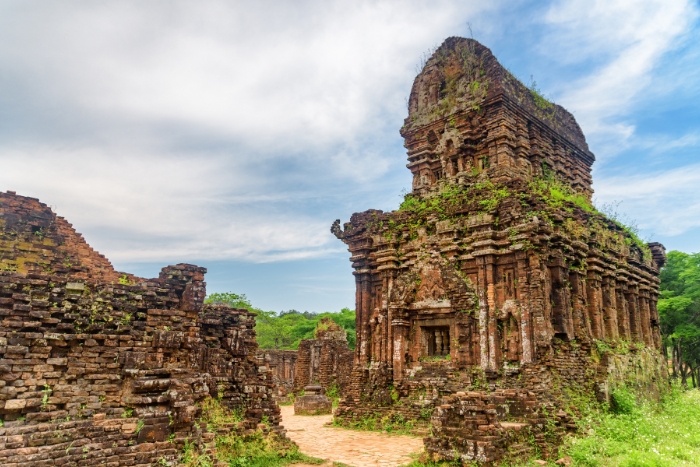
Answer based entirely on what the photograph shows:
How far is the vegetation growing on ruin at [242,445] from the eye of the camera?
924 centimetres

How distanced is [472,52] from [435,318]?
1053 centimetres

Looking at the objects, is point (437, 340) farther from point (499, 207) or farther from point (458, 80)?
point (458, 80)

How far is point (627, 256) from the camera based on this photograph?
19.3m

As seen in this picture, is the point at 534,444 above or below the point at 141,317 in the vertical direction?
below

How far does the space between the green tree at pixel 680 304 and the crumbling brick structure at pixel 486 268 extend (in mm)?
8311

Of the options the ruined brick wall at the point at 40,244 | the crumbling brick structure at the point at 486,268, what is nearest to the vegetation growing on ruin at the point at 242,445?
the crumbling brick structure at the point at 486,268

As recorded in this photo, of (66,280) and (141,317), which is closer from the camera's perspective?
(66,280)

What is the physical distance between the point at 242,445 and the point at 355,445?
13.7ft

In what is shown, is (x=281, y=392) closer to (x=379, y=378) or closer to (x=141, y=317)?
(x=379, y=378)

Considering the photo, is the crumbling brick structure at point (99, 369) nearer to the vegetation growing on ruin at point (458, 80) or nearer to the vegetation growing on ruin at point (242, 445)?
the vegetation growing on ruin at point (242, 445)

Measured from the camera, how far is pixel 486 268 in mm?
15305

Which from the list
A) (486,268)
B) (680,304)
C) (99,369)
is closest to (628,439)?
(486,268)

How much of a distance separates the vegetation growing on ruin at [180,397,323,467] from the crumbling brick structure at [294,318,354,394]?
48.6ft

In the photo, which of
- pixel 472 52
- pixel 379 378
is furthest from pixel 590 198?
pixel 379 378
